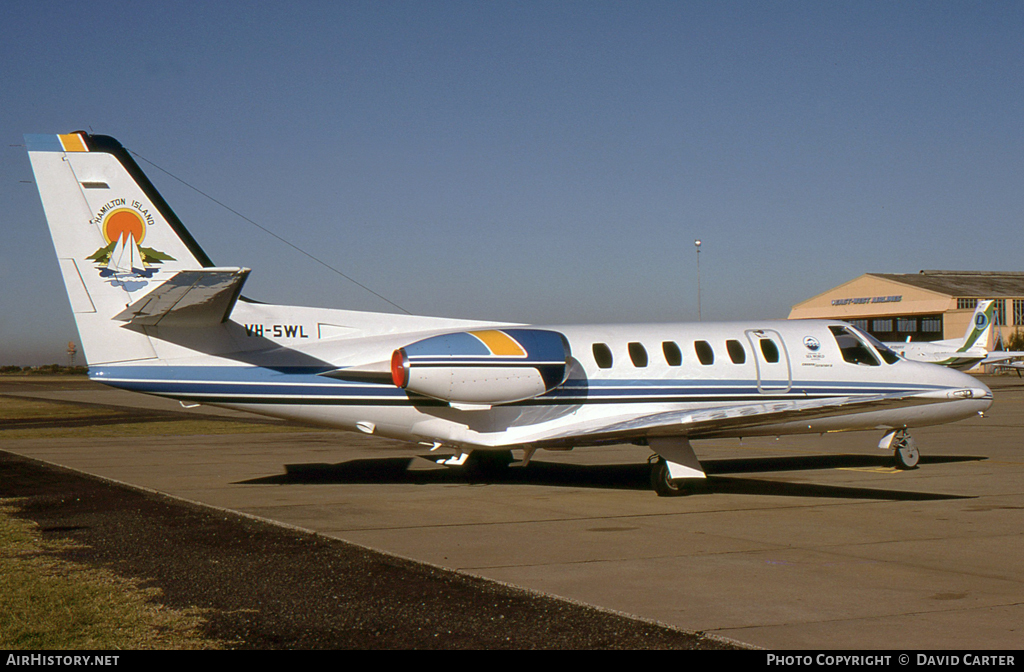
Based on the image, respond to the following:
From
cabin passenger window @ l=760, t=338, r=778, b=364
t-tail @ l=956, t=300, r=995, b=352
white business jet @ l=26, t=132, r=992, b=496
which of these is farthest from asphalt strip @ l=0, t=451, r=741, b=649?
t-tail @ l=956, t=300, r=995, b=352

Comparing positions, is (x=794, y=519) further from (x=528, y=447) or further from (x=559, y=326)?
(x=559, y=326)

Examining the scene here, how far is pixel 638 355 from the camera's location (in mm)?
15438

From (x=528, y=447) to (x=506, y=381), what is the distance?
128 centimetres

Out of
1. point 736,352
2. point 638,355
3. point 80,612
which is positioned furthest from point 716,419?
point 80,612

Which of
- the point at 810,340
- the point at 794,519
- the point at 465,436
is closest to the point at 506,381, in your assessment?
the point at 465,436

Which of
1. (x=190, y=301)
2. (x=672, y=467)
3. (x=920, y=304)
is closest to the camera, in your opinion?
(x=190, y=301)

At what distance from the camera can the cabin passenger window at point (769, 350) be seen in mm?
16125

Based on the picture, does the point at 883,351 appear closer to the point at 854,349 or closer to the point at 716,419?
the point at 854,349

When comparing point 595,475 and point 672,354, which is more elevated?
point 672,354

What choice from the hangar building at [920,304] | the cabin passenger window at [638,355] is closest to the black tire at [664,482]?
the cabin passenger window at [638,355]

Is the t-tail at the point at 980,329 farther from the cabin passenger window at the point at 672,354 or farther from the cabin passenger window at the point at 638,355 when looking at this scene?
the cabin passenger window at the point at 638,355

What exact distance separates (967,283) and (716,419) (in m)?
87.7

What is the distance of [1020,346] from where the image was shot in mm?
81625
